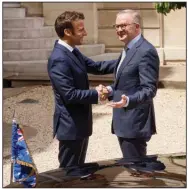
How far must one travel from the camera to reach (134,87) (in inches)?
177

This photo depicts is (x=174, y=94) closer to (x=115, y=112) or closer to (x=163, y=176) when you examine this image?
(x=115, y=112)

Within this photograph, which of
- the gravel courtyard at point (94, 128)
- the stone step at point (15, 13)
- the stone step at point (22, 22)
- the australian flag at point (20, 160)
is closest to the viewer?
the australian flag at point (20, 160)

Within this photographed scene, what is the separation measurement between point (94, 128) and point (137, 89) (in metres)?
4.39

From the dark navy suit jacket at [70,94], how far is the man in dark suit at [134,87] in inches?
8.5

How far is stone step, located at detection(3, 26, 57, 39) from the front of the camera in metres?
14.2

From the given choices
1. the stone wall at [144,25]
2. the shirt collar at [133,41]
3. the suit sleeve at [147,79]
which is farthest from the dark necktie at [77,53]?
the stone wall at [144,25]

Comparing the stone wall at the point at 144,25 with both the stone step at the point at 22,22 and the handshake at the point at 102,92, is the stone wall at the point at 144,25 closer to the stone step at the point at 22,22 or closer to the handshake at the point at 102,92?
the stone step at the point at 22,22

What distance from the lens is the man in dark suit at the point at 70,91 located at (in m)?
4.43

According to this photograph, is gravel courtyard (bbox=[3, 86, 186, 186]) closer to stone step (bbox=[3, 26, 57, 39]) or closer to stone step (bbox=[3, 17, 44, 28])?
stone step (bbox=[3, 26, 57, 39])

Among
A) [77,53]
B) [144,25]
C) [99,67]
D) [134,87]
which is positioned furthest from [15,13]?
[134,87]

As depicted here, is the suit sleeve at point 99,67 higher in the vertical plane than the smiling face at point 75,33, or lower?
lower

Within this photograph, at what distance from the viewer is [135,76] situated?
14.8 feet

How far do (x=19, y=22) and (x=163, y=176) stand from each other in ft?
38.6

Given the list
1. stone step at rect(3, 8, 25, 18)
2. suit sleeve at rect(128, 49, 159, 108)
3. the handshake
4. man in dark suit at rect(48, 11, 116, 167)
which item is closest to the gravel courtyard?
man in dark suit at rect(48, 11, 116, 167)
